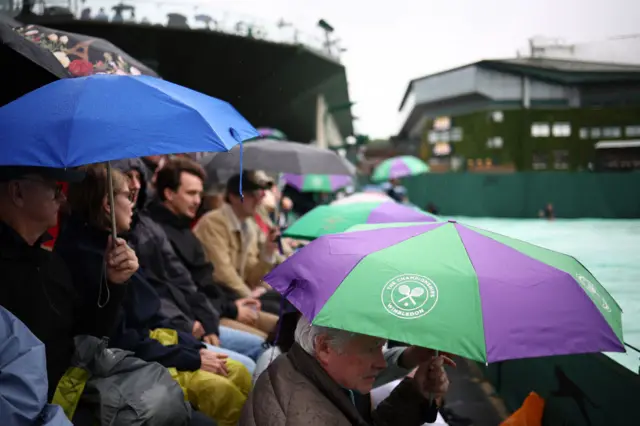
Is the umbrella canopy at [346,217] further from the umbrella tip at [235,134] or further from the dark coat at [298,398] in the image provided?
the dark coat at [298,398]

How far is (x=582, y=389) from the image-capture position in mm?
3150

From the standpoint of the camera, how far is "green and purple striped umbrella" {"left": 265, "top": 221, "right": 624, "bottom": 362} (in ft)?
5.29

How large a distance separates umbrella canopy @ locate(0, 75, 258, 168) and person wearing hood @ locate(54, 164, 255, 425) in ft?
2.32

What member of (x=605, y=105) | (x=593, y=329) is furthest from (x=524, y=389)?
(x=593, y=329)

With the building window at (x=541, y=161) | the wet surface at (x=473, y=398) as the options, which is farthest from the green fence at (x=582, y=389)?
the building window at (x=541, y=161)

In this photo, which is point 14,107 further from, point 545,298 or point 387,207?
point 387,207

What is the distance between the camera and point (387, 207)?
4141 millimetres

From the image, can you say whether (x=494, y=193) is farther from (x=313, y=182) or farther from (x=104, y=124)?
(x=104, y=124)

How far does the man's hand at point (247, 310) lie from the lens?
463cm

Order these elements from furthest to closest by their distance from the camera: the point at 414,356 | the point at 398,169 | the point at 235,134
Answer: the point at 398,169, the point at 414,356, the point at 235,134

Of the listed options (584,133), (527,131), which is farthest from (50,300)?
(527,131)

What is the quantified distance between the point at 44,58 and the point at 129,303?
1.38 meters

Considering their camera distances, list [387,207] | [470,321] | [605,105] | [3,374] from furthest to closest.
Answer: [387,207]
[605,105]
[470,321]
[3,374]

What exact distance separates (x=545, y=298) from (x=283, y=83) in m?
27.7
